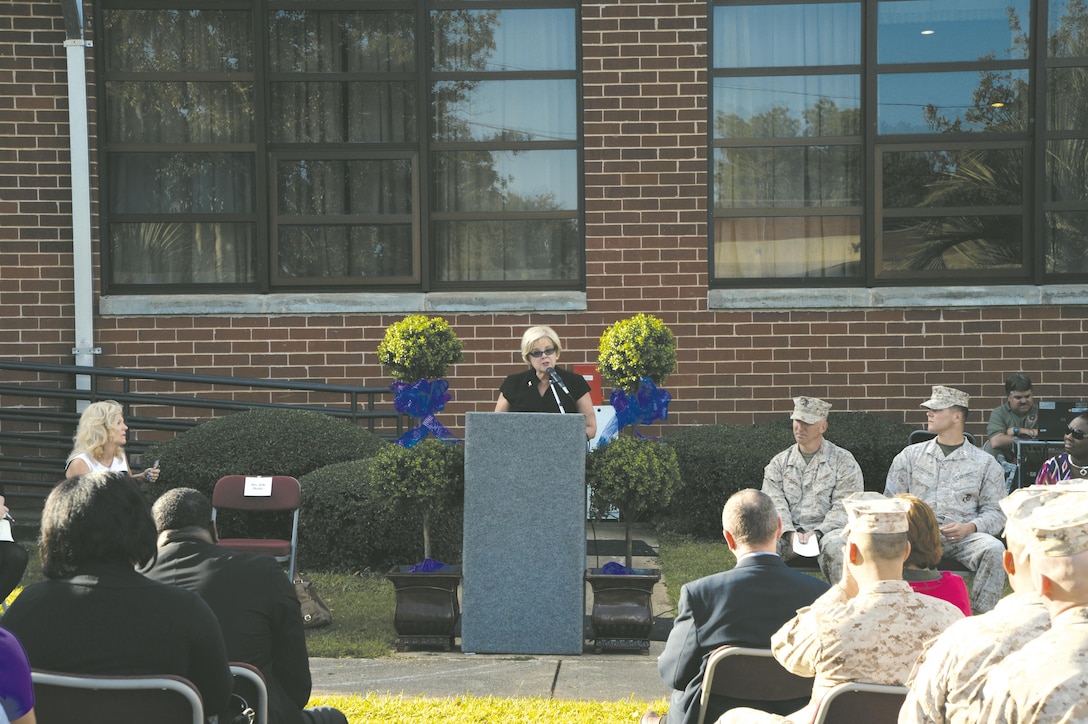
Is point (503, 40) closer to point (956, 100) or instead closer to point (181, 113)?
point (181, 113)

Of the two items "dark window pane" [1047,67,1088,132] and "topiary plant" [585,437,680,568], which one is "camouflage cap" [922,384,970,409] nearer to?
"topiary plant" [585,437,680,568]

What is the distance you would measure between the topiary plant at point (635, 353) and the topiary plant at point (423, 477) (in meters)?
1.04

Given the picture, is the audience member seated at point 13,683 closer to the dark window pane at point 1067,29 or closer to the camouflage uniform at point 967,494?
the camouflage uniform at point 967,494

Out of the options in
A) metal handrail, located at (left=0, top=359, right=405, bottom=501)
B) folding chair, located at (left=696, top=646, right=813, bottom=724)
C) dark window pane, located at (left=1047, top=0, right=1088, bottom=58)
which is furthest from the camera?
dark window pane, located at (left=1047, top=0, right=1088, bottom=58)

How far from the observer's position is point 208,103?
11250 millimetres

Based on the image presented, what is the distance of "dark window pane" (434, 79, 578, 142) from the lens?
11.2 m

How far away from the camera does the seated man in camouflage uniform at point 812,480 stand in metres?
7.15

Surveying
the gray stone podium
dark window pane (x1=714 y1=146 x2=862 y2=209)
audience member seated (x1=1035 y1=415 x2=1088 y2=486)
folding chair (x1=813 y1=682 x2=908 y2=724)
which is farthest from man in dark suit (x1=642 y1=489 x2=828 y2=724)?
dark window pane (x1=714 y1=146 x2=862 y2=209)

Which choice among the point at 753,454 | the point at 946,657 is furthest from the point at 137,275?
the point at 946,657

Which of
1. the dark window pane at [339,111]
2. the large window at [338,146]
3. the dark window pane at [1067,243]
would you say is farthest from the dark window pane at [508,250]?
the dark window pane at [1067,243]

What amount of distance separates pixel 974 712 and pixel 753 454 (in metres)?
7.22

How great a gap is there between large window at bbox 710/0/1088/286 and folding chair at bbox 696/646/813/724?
7523 mm

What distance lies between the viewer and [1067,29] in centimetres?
1090

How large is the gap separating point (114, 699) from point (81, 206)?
8.76 metres
